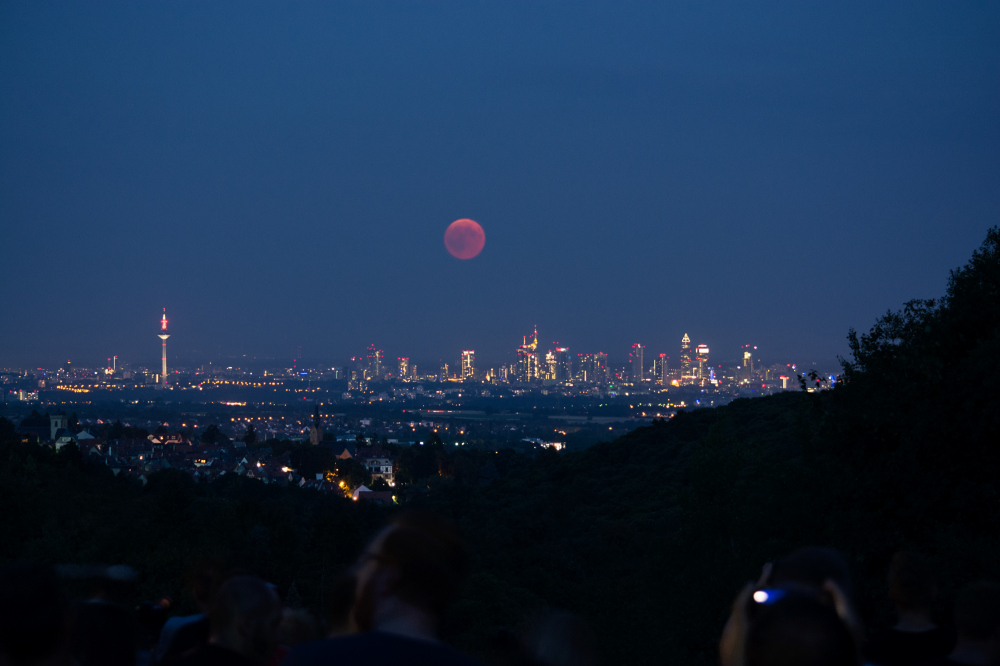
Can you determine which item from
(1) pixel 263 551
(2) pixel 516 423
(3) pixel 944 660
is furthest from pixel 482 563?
(2) pixel 516 423

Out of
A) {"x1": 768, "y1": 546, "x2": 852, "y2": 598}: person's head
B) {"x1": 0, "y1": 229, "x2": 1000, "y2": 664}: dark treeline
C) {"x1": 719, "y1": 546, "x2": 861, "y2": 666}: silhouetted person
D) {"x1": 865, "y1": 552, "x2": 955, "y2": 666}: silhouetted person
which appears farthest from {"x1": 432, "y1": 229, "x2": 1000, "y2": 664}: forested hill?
{"x1": 719, "y1": 546, "x2": 861, "y2": 666}: silhouetted person

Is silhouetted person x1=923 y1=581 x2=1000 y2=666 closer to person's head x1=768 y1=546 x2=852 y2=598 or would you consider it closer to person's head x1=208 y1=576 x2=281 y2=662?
person's head x1=768 y1=546 x2=852 y2=598

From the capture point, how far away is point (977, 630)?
2521mm

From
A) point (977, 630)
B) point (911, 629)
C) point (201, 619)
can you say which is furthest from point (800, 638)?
point (201, 619)

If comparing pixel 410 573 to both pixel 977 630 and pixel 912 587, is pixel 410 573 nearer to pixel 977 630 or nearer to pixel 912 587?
pixel 977 630

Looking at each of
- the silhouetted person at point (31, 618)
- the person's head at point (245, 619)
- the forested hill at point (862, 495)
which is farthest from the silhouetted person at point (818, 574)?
the forested hill at point (862, 495)

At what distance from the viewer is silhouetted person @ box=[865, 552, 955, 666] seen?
2852mm

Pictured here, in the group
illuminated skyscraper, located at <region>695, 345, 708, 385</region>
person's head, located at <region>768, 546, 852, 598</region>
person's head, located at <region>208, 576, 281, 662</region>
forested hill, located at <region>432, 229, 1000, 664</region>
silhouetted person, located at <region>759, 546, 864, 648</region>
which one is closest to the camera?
silhouetted person, located at <region>759, 546, 864, 648</region>

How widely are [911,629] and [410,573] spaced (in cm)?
235

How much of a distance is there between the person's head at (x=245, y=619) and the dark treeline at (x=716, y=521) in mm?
903

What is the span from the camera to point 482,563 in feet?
68.1

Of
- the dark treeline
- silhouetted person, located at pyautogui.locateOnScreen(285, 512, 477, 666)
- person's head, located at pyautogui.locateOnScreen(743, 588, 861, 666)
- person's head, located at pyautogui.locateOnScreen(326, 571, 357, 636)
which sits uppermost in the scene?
silhouetted person, located at pyautogui.locateOnScreen(285, 512, 477, 666)

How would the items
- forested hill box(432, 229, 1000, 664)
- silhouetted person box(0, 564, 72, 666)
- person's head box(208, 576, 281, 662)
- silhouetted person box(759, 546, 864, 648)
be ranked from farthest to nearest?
forested hill box(432, 229, 1000, 664) < person's head box(208, 576, 281, 662) < silhouetted person box(759, 546, 864, 648) < silhouetted person box(0, 564, 72, 666)

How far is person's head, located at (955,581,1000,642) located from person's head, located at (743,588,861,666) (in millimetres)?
1133
